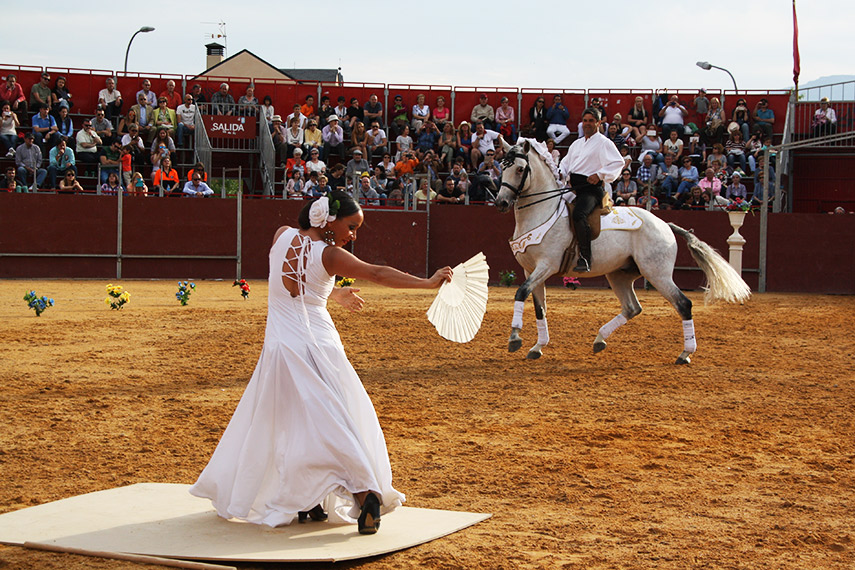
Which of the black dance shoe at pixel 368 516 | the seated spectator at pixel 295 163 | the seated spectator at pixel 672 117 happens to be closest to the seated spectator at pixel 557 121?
the seated spectator at pixel 672 117

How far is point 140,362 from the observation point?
1017cm

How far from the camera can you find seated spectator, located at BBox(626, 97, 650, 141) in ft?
84.2

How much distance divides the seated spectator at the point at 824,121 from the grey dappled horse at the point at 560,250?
15790mm

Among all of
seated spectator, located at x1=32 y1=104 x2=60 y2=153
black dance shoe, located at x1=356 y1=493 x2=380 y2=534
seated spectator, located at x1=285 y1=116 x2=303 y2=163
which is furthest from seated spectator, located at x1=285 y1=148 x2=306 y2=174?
black dance shoe, located at x1=356 y1=493 x2=380 y2=534

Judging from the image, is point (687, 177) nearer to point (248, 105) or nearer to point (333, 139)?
point (333, 139)

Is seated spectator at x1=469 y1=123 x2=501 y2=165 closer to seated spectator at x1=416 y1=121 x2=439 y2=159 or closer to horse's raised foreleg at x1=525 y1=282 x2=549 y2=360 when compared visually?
seated spectator at x1=416 y1=121 x2=439 y2=159

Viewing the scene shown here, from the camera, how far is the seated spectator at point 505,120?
26.4 metres

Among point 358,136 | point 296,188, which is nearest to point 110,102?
point 296,188

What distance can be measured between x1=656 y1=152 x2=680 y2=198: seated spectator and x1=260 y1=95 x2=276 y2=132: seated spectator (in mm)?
10267

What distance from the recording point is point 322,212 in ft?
15.7

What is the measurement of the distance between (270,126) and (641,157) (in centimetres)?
979

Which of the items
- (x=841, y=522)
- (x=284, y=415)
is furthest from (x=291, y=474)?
(x=841, y=522)

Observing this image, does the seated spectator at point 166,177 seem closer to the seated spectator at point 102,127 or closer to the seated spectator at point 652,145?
the seated spectator at point 102,127

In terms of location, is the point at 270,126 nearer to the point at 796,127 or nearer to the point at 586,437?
the point at 796,127
